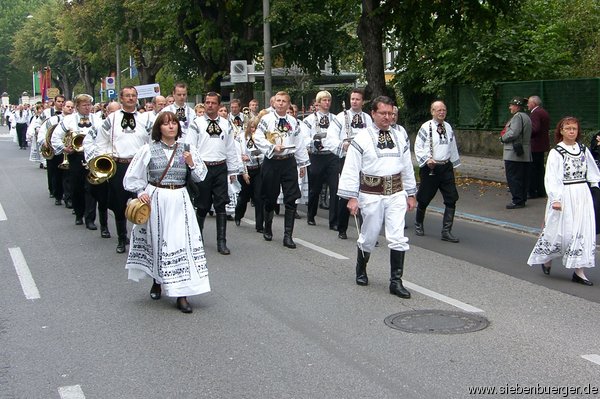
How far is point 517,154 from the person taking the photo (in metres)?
14.7

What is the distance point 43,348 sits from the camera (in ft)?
22.2

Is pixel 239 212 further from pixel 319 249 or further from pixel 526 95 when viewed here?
pixel 526 95

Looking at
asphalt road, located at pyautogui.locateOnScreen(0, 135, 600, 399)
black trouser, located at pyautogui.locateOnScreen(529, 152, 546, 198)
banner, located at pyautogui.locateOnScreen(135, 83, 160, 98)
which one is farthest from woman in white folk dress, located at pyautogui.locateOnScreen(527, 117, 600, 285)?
banner, located at pyautogui.locateOnScreen(135, 83, 160, 98)

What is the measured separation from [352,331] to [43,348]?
7.91 feet

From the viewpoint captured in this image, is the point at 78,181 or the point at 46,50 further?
the point at 46,50

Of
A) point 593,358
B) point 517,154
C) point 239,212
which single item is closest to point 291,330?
point 593,358

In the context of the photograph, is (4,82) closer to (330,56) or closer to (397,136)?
(330,56)

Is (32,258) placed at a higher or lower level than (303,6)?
lower

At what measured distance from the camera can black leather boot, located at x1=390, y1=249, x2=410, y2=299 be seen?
8281 mm

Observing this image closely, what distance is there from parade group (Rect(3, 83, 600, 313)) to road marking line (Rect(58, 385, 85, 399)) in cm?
199

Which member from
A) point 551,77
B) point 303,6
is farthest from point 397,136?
point 303,6

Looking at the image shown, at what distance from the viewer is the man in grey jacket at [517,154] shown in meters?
14.7

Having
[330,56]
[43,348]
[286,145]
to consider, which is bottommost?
[43,348]

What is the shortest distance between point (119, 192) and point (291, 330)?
4.72m
